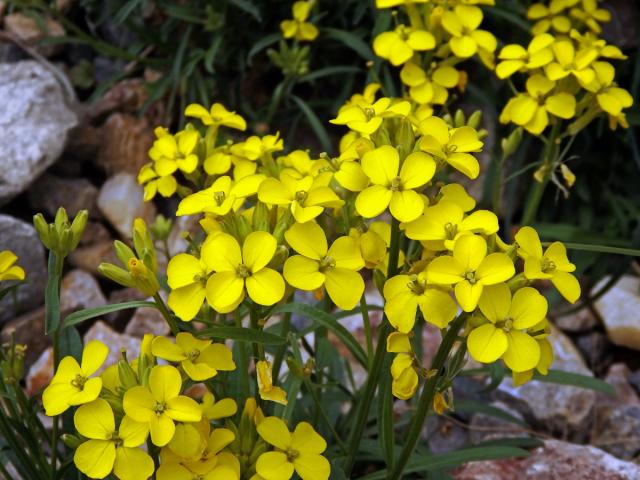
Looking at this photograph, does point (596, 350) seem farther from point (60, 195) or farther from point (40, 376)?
point (60, 195)

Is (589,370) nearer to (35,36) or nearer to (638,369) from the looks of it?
(638,369)

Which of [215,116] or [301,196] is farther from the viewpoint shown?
[215,116]

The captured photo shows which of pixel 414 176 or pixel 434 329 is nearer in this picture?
pixel 414 176

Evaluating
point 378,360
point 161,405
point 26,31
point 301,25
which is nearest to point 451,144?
point 378,360

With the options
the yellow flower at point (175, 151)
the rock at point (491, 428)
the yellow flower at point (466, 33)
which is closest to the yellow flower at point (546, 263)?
the yellow flower at point (175, 151)

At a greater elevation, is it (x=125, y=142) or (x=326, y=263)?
(x=326, y=263)

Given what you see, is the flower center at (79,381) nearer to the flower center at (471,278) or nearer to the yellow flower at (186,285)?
the yellow flower at (186,285)

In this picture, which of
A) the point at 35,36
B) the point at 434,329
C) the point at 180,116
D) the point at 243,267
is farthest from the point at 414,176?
the point at 35,36

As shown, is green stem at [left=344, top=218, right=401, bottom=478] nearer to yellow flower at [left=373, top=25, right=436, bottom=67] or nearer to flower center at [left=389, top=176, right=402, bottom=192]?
flower center at [left=389, top=176, right=402, bottom=192]
